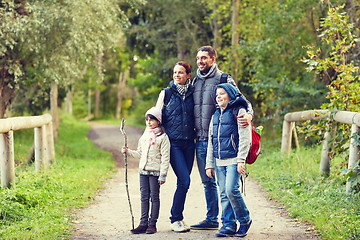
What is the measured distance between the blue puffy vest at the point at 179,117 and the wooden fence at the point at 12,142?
2.67 meters

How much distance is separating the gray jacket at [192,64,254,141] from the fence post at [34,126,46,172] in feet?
16.8

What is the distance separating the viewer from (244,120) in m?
5.47

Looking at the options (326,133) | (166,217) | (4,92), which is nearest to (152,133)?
(166,217)

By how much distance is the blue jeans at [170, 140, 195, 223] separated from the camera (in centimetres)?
600

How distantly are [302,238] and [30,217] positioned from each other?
3.34 meters

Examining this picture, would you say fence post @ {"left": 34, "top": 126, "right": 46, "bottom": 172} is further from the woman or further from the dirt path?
the woman

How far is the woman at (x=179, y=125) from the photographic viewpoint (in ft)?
19.6

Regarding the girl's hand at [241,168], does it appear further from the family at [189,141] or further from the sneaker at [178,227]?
the sneaker at [178,227]

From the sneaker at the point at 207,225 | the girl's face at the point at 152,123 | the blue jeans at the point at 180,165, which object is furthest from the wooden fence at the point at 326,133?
the girl's face at the point at 152,123

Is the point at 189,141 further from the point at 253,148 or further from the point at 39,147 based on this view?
the point at 39,147

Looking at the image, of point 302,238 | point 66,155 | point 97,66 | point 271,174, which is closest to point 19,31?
point 97,66

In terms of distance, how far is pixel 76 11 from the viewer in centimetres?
1240

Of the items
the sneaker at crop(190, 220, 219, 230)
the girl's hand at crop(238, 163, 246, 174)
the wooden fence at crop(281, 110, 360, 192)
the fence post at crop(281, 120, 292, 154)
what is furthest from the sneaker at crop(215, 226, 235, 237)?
the fence post at crop(281, 120, 292, 154)

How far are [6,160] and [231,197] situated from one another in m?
3.84
